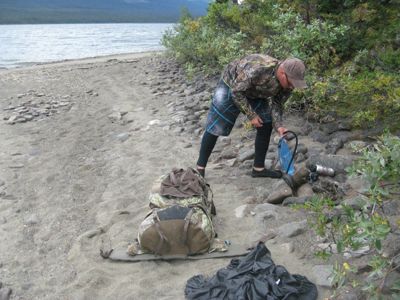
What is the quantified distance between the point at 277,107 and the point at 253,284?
93.5 inches

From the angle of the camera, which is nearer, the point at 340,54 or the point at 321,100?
the point at 321,100

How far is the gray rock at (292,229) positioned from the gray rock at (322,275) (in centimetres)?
55

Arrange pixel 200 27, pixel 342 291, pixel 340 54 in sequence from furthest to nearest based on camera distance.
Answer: pixel 200 27
pixel 340 54
pixel 342 291

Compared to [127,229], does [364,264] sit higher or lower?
higher

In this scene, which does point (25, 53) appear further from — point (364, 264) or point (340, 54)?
point (364, 264)

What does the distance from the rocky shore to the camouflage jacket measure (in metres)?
0.91

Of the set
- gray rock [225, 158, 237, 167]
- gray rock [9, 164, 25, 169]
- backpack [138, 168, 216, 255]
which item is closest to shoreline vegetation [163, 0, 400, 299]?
backpack [138, 168, 216, 255]

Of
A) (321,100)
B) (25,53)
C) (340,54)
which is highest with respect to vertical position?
(340,54)

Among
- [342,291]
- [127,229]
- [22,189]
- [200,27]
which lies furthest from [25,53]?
[342,291]

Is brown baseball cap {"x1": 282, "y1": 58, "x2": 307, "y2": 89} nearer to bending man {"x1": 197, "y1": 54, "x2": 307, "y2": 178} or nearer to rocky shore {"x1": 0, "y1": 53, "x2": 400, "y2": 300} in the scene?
bending man {"x1": 197, "y1": 54, "x2": 307, "y2": 178}

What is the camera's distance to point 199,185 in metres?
4.72

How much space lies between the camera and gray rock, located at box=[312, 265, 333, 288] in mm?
3488

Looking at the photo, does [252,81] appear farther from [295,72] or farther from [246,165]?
[246,165]

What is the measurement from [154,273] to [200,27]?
33.7 ft
